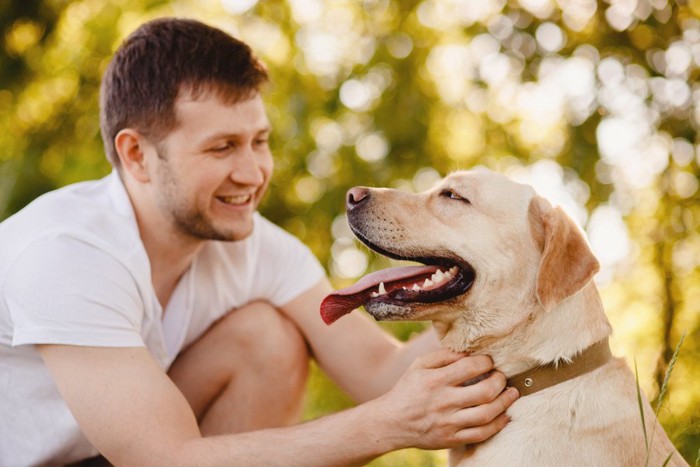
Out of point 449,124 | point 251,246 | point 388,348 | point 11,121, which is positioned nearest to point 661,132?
point 449,124

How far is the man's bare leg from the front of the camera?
318cm

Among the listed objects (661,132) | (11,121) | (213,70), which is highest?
(213,70)

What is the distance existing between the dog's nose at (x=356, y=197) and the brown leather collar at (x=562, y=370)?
0.75 m

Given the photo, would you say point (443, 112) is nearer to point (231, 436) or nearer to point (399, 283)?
point (399, 283)

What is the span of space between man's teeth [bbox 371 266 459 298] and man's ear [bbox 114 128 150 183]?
115cm

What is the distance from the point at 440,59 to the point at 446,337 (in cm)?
336

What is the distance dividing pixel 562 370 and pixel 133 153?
1.84m

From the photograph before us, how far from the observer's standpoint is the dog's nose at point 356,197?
2.57 metres

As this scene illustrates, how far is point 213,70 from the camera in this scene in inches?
120

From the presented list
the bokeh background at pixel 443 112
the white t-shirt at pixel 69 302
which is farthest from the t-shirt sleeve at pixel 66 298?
the bokeh background at pixel 443 112

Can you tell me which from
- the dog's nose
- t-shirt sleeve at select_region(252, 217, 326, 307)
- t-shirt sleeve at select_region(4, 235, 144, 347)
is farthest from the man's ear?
the dog's nose

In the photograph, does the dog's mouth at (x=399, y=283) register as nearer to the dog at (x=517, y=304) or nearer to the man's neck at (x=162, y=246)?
the dog at (x=517, y=304)

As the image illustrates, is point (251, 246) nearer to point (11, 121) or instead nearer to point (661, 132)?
point (661, 132)

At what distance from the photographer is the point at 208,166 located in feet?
9.97
